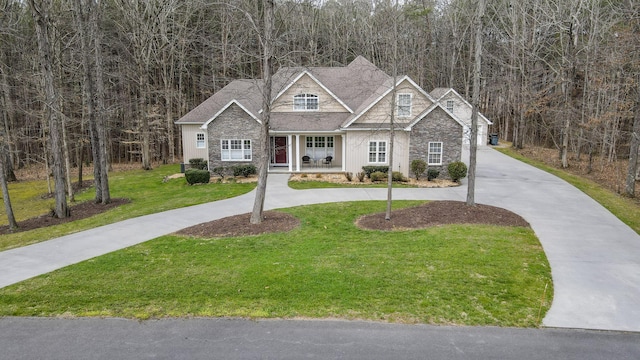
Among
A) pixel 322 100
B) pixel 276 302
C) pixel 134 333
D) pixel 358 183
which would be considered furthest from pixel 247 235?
pixel 322 100

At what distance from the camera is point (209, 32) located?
3394 cm

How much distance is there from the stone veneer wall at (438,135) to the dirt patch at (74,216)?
14.8 metres

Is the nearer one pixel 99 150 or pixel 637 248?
pixel 637 248

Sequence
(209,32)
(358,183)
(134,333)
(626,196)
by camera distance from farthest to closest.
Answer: (209,32), (358,183), (626,196), (134,333)

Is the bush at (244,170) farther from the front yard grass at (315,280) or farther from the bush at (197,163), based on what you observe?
the front yard grass at (315,280)

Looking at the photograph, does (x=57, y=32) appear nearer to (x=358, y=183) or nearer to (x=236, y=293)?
(x=358, y=183)

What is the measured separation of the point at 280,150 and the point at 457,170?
11.1 m

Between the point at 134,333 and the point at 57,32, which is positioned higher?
the point at 57,32

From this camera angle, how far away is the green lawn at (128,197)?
42.3 feet

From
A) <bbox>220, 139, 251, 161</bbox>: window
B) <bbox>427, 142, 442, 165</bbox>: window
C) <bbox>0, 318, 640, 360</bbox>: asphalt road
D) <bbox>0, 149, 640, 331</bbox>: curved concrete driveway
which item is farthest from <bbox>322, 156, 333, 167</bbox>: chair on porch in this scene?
<bbox>0, 318, 640, 360</bbox>: asphalt road

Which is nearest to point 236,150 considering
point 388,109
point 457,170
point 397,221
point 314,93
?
point 314,93

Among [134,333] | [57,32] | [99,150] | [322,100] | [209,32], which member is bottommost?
[134,333]

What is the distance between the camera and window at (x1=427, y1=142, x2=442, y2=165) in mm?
20812

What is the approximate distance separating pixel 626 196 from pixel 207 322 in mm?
18625
